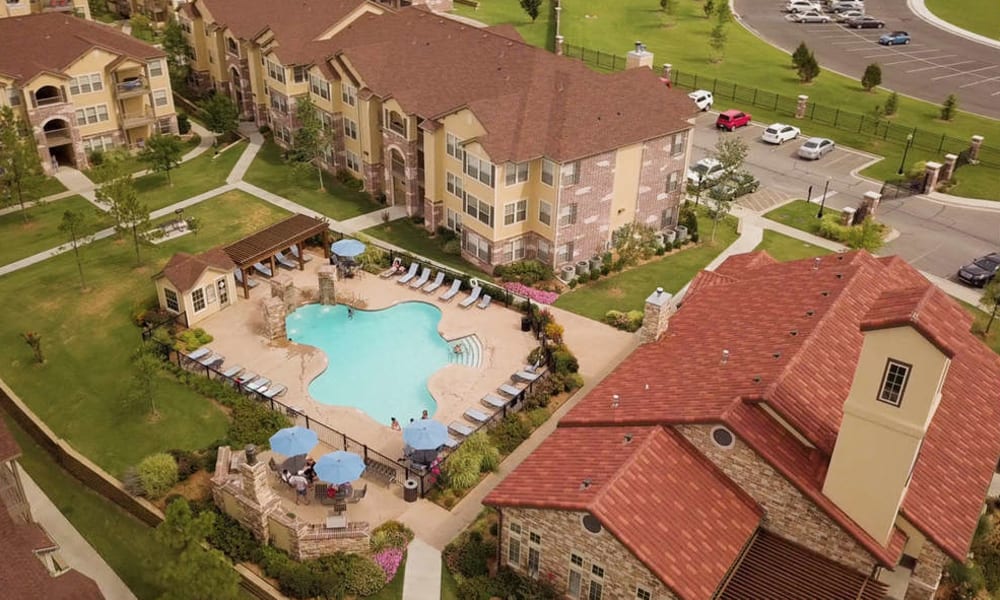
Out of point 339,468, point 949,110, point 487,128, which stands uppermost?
point 487,128

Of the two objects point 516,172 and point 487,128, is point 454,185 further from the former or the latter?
point 487,128

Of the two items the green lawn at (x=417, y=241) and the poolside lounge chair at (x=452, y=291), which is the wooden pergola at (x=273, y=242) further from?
the poolside lounge chair at (x=452, y=291)

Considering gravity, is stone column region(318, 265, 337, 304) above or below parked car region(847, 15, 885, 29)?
below

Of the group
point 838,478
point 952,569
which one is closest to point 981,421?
point 952,569

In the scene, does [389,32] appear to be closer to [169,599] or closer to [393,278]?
[393,278]

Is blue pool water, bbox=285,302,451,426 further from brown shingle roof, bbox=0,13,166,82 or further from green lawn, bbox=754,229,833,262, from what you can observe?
brown shingle roof, bbox=0,13,166,82

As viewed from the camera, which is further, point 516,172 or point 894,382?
point 516,172

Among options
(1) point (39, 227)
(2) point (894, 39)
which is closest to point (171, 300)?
(1) point (39, 227)

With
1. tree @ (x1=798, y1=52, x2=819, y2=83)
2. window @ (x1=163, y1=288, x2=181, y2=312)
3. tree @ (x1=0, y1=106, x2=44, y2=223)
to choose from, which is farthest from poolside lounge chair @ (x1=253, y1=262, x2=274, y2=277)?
tree @ (x1=798, y1=52, x2=819, y2=83)
